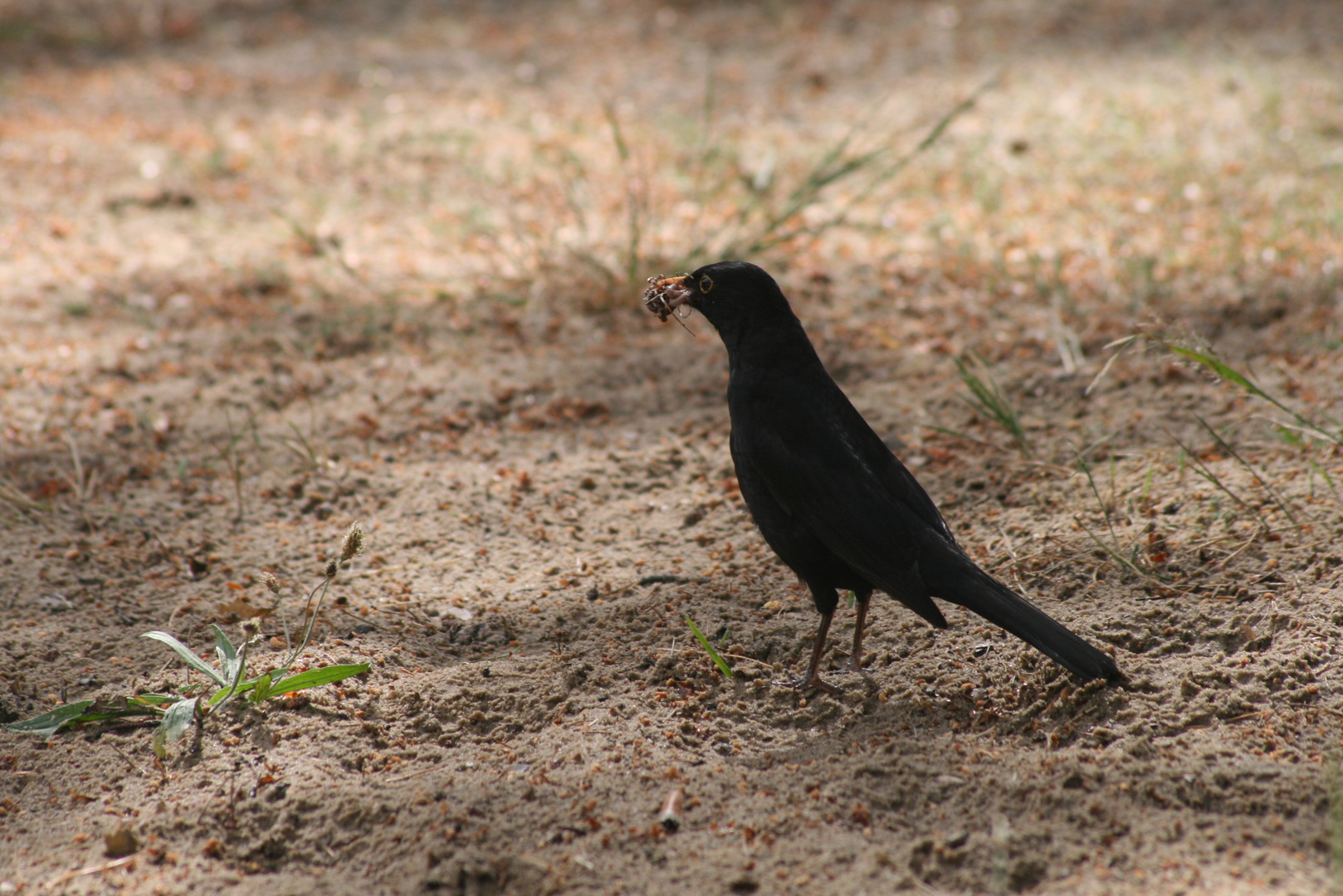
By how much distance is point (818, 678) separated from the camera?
2.98 metres

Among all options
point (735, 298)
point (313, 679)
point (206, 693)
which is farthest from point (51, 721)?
point (735, 298)

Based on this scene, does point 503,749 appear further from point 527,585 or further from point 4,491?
point 4,491

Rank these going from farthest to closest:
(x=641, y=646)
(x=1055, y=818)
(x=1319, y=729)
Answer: (x=641, y=646) < (x=1319, y=729) < (x=1055, y=818)

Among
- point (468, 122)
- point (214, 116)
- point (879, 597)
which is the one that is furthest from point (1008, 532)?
point (214, 116)

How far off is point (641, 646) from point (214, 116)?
588cm

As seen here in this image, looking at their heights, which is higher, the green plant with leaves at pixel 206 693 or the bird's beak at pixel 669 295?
the bird's beak at pixel 669 295

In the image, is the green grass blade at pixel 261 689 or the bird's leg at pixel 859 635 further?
the bird's leg at pixel 859 635

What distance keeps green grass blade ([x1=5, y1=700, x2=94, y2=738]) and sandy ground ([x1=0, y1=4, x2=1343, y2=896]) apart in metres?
0.06

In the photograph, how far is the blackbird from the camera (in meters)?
2.79

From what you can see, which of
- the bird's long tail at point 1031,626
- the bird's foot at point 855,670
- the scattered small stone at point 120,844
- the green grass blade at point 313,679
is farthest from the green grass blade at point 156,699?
the bird's long tail at point 1031,626

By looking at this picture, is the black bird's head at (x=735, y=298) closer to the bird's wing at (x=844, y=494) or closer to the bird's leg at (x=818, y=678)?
the bird's wing at (x=844, y=494)

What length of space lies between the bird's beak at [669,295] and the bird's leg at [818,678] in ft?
3.52

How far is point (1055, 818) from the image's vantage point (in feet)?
7.71

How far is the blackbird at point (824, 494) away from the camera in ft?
9.17
